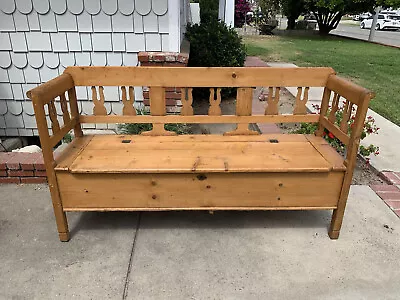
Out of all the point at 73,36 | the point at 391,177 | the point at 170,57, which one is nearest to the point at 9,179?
the point at 73,36

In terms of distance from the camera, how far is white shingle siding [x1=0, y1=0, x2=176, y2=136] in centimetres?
378

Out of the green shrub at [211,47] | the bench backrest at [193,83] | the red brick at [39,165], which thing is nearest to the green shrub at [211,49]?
the green shrub at [211,47]

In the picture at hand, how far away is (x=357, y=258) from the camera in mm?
2297

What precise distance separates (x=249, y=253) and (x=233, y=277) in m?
0.25

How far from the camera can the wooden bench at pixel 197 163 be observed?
7.29ft

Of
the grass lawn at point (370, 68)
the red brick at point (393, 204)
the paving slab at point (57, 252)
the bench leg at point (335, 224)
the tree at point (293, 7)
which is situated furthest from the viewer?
the tree at point (293, 7)

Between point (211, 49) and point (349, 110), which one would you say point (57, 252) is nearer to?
point (349, 110)

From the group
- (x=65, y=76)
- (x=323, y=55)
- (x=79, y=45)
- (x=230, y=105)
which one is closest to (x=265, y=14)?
(x=323, y=55)

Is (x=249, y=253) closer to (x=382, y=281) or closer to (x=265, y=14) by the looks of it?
(x=382, y=281)

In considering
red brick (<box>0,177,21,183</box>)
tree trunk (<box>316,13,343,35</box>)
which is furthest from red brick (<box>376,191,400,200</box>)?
tree trunk (<box>316,13,343,35</box>)

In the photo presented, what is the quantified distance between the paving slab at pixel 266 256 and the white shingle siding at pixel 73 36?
82.1 inches

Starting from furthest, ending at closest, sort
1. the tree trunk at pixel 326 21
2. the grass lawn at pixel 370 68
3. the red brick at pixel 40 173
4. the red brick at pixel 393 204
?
the tree trunk at pixel 326 21, the grass lawn at pixel 370 68, the red brick at pixel 40 173, the red brick at pixel 393 204

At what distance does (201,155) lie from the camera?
94.7 inches

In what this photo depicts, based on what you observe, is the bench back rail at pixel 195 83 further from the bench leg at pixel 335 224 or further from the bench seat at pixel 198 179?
the bench leg at pixel 335 224
